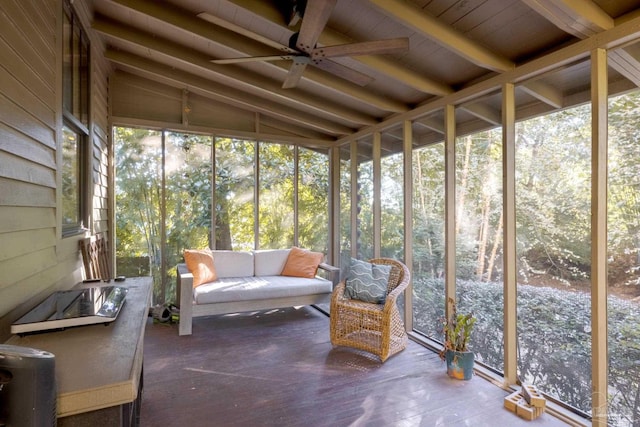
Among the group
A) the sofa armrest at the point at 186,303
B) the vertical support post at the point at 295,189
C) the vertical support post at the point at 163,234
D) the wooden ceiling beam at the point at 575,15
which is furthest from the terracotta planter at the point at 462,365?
the vertical support post at the point at 163,234

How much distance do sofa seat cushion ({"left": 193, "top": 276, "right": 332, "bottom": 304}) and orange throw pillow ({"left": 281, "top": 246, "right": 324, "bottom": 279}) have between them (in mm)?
133

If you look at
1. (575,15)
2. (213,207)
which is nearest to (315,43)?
(575,15)

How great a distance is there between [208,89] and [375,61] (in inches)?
96.0

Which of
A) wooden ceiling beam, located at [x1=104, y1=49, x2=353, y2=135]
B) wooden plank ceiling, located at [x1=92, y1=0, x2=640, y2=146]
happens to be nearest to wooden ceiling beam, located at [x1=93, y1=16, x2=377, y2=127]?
wooden plank ceiling, located at [x1=92, y1=0, x2=640, y2=146]

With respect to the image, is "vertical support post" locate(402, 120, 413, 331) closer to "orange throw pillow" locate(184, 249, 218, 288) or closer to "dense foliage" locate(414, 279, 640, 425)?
"dense foliage" locate(414, 279, 640, 425)

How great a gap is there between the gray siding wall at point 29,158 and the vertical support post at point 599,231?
10.5ft

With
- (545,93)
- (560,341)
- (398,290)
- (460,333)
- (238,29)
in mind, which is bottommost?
(460,333)

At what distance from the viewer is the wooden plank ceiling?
7.15 ft

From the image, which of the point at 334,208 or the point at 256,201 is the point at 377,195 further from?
the point at 256,201

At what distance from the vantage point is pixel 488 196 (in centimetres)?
295

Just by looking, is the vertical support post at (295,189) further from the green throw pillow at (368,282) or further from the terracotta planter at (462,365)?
the terracotta planter at (462,365)

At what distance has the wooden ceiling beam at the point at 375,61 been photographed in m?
2.58

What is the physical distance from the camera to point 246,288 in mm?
3926

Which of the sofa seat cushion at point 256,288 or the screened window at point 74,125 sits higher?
the screened window at point 74,125
